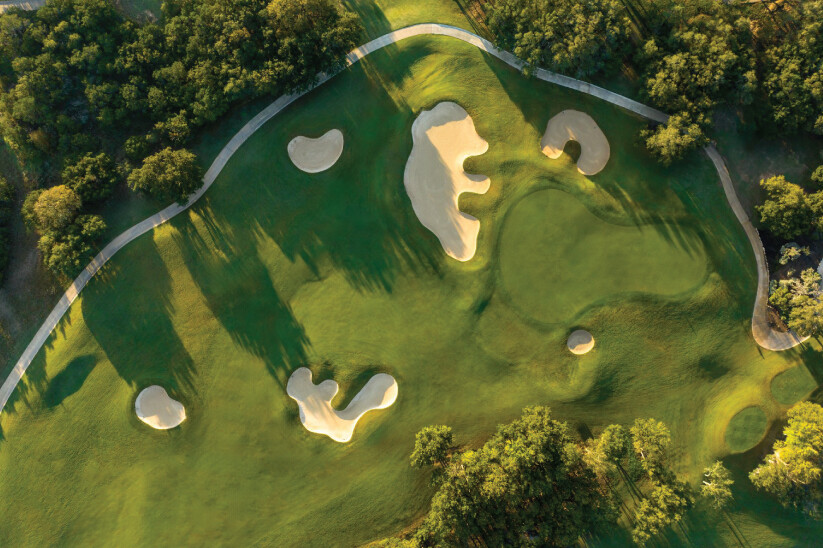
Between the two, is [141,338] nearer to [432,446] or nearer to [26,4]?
[432,446]

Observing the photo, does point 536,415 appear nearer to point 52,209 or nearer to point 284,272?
point 284,272

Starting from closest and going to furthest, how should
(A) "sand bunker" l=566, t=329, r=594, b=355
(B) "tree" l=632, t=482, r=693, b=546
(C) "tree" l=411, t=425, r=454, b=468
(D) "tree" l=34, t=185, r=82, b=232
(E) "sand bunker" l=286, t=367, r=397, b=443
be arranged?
(B) "tree" l=632, t=482, r=693, b=546 → (C) "tree" l=411, t=425, r=454, b=468 → (D) "tree" l=34, t=185, r=82, b=232 → (A) "sand bunker" l=566, t=329, r=594, b=355 → (E) "sand bunker" l=286, t=367, r=397, b=443

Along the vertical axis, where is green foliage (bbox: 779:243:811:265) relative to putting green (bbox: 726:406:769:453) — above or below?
above

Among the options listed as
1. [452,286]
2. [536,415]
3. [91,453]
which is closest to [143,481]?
[91,453]

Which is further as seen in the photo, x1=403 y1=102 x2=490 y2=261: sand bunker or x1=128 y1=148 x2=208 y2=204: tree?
x1=403 y1=102 x2=490 y2=261: sand bunker

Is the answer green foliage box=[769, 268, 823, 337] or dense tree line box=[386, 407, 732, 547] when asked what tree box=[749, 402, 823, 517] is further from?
green foliage box=[769, 268, 823, 337]

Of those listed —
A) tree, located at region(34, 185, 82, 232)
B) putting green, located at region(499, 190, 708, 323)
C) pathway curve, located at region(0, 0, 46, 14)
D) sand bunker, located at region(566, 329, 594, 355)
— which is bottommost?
sand bunker, located at region(566, 329, 594, 355)

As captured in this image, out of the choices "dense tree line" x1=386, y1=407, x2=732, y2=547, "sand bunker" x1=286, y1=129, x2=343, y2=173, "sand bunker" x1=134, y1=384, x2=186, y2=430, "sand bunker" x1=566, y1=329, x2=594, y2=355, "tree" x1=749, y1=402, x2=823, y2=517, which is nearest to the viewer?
"tree" x1=749, y1=402, x2=823, y2=517

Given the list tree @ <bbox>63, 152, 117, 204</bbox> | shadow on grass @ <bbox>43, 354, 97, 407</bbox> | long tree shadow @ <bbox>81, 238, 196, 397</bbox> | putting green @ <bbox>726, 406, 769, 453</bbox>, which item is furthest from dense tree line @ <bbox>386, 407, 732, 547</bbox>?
tree @ <bbox>63, 152, 117, 204</bbox>

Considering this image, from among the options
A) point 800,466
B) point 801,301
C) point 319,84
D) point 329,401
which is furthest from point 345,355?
point 801,301
